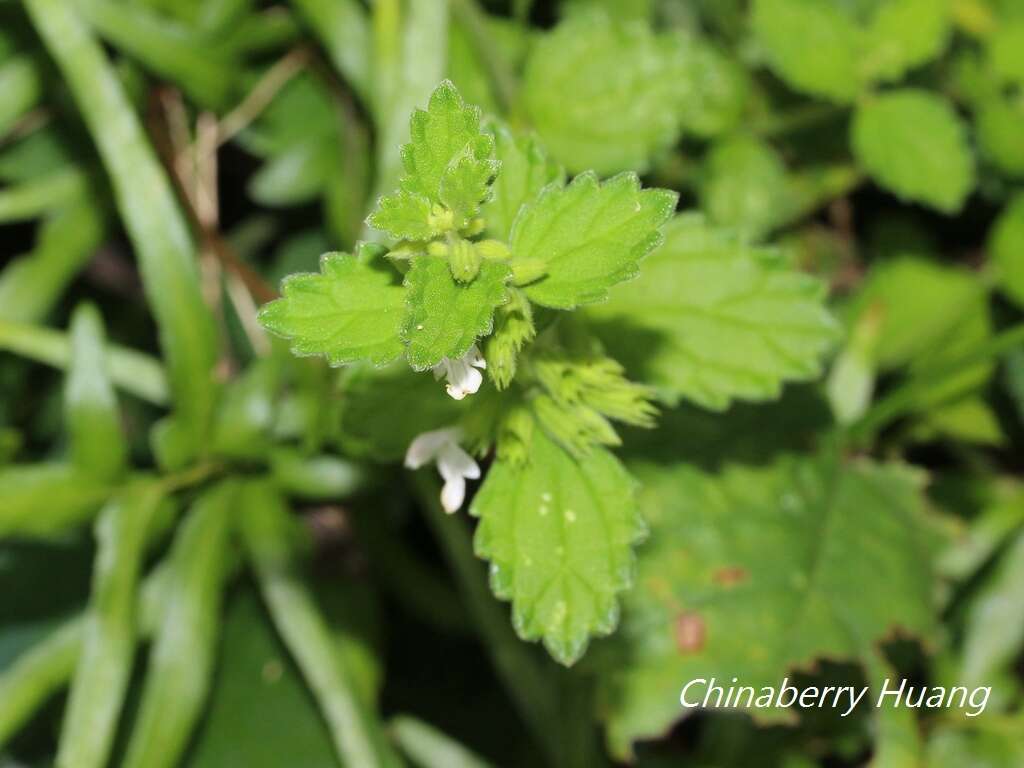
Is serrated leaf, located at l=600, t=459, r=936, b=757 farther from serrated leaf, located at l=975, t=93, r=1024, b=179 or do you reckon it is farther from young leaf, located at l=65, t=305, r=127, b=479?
young leaf, located at l=65, t=305, r=127, b=479

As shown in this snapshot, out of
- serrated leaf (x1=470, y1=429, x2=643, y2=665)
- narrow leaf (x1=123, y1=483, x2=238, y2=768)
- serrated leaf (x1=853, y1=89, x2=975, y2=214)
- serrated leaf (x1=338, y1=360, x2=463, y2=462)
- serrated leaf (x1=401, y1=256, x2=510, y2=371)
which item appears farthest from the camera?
serrated leaf (x1=853, y1=89, x2=975, y2=214)

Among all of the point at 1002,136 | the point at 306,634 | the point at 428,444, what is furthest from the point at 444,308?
the point at 1002,136

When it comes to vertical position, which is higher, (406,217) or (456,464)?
(406,217)

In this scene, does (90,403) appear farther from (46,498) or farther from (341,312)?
(341,312)

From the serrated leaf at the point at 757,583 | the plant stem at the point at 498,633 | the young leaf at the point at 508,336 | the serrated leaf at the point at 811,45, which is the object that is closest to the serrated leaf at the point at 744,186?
the serrated leaf at the point at 811,45

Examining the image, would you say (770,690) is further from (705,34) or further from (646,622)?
(705,34)

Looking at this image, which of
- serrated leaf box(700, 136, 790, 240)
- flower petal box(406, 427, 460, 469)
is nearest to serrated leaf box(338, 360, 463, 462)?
flower petal box(406, 427, 460, 469)
